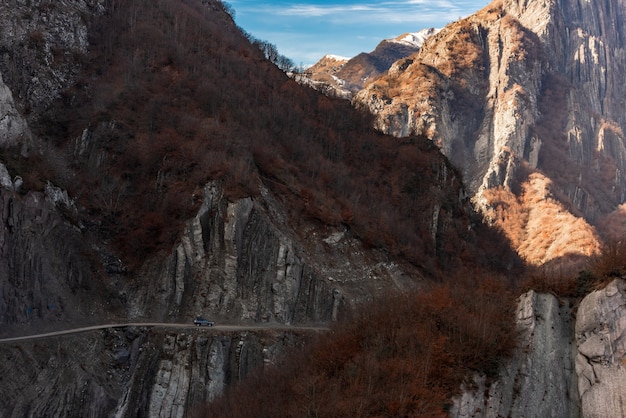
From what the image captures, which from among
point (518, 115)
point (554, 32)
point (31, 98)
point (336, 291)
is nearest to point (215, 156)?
point (336, 291)

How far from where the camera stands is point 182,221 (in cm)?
4656

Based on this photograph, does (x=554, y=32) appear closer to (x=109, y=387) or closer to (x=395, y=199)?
(x=395, y=199)

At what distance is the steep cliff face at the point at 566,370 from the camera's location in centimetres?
2225

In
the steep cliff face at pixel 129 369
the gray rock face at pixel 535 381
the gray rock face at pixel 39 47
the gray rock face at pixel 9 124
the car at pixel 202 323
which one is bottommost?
the steep cliff face at pixel 129 369

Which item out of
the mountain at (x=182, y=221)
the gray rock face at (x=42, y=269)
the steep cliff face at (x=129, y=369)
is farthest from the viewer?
the gray rock face at (x=42, y=269)

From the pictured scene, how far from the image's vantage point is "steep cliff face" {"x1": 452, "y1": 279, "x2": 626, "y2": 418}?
22250 millimetres

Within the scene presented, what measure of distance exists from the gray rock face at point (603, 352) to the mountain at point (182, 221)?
3.30m

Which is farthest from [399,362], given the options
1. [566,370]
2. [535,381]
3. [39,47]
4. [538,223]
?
[538,223]

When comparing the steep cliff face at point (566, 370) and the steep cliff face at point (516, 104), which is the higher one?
the steep cliff face at point (516, 104)

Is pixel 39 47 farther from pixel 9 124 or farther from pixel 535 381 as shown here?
pixel 535 381

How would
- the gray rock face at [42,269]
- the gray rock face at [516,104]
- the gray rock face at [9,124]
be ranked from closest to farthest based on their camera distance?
1. the gray rock face at [42,269]
2. the gray rock face at [9,124]
3. the gray rock face at [516,104]

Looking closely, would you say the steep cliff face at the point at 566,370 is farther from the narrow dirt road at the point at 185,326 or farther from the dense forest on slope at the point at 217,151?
the dense forest on slope at the point at 217,151

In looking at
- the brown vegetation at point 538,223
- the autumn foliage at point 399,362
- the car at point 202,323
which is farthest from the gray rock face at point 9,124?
the brown vegetation at point 538,223

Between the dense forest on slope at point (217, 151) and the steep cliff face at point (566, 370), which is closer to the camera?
the steep cliff face at point (566, 370)
